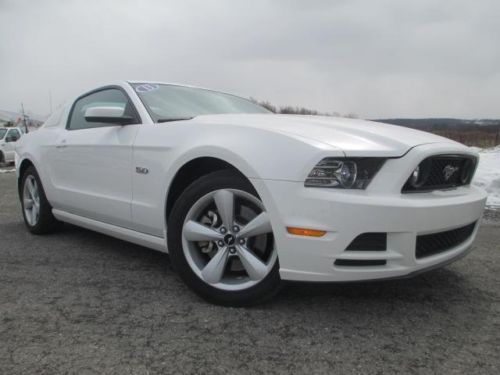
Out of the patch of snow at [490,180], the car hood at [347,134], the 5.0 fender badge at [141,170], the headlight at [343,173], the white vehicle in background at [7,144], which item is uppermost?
the car hood at [347,134]

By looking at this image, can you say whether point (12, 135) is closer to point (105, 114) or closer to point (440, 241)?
point (105, 114)

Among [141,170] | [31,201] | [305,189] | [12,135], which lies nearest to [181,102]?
[141,170]

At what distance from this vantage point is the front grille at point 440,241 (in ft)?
7.63

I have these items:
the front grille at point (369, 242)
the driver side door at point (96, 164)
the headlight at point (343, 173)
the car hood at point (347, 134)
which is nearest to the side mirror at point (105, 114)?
the driver side door at point (96, 164)

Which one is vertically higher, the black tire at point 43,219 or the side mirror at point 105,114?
the side mirror at point 105,114

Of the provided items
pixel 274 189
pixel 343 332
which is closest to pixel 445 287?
pixel 343 332

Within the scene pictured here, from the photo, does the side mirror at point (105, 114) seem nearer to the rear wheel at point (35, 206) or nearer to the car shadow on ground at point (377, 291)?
the car shadow on ground at point (377, 291)

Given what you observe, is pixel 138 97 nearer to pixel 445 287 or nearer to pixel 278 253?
pixel 278 253

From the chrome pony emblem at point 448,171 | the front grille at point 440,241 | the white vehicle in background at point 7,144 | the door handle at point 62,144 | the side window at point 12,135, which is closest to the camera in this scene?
the front grille at point 440,241

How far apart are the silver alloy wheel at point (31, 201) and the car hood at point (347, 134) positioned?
248cm

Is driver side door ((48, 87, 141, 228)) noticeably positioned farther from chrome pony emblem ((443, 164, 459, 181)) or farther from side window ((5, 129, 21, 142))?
side window ((5, 129, 21, 142))

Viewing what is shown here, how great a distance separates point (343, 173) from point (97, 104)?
2.53m

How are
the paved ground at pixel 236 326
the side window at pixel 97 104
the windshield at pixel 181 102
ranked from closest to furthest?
the paved ground at pixel 236 326
the windshield at pixel 181 102
the side window at pixel 97 104

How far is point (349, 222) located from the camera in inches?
84.8
